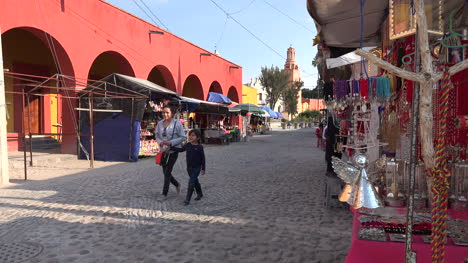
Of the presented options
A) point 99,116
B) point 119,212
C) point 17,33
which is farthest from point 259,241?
point 17,33

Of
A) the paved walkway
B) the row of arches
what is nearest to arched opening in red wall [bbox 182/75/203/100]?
the row of arches

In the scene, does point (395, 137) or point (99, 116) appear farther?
point (99, 116)

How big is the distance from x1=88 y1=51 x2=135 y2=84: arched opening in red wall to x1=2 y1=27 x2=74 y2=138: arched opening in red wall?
2.10m

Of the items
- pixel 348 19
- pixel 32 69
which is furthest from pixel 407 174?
pixel 32 69

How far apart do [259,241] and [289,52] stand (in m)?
62.9

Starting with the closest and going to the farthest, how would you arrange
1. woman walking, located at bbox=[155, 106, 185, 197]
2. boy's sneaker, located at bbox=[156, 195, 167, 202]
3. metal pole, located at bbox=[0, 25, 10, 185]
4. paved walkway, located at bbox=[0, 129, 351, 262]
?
paved walkway, located at bbox=[0, 129, 351, 262], woman walking, located at bbox=[155, 106, 185, 197], boy's sneaker, located at bbox=[156, 195, 167, 202], metal pole, located at bbox=[0, 25, 10, 185]

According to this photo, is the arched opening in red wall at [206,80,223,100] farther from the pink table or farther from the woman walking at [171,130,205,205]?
the pink table

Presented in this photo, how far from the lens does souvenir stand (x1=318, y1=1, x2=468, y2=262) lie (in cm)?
205

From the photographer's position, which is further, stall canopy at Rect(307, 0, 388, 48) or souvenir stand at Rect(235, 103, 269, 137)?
souvenir stand at Rect(235, 103, 269, 137)

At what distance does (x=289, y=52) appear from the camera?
63750 millimetres

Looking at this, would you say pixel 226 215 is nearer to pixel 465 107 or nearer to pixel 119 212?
pixel 119 212

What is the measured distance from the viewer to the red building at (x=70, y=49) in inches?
400

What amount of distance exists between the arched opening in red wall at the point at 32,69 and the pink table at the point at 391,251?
10.9 meters

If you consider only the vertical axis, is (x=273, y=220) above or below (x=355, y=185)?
below
